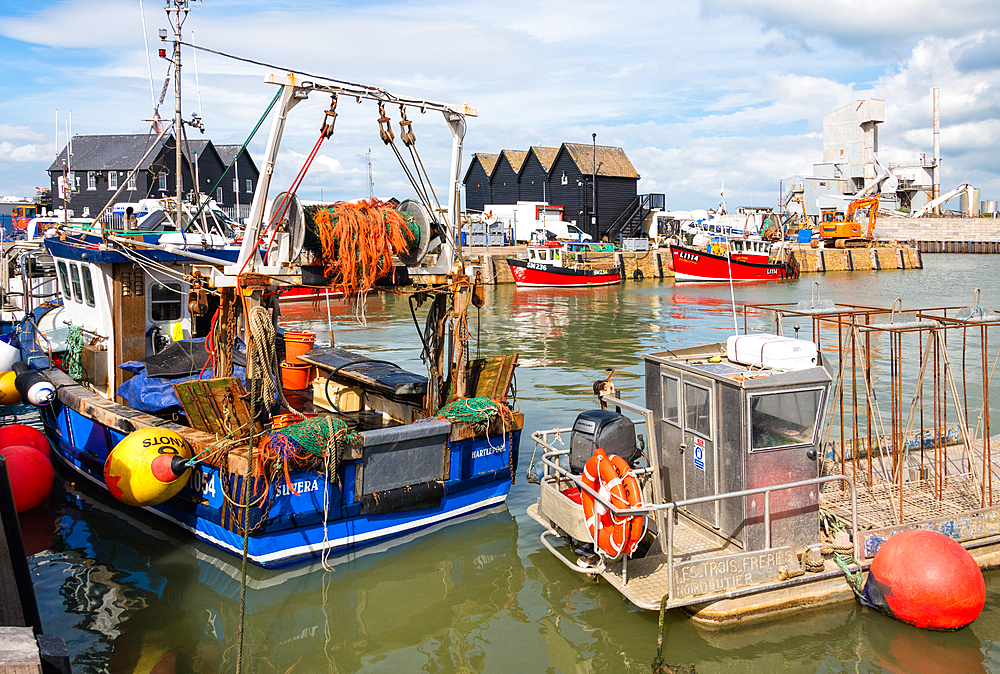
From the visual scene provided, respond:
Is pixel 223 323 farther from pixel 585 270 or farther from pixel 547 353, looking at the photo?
pixel 585 270

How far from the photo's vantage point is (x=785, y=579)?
712 centimetres

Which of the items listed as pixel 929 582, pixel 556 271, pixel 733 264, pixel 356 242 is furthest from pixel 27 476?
pixel 733 264

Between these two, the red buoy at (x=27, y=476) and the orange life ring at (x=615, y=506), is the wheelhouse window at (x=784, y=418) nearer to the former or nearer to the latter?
the orange life ring at (x=615, y=506)

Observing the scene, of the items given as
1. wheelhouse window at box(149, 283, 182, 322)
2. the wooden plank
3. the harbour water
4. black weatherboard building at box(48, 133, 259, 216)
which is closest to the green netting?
the harbour water

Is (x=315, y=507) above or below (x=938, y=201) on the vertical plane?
below

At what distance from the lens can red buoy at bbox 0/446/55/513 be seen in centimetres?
1000

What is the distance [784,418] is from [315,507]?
4854 millimetres

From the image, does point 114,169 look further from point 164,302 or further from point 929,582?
point 929,582

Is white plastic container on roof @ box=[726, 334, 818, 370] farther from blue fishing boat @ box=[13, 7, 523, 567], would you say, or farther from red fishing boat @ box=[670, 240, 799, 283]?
red fishing boat @ box=[670, 240, 799, 283]

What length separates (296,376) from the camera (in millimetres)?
11977

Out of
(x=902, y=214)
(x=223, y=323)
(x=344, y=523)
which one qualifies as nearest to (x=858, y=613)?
(x=344, y=523)

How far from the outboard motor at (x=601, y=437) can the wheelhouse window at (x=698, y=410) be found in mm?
645

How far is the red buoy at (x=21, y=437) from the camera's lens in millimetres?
11094

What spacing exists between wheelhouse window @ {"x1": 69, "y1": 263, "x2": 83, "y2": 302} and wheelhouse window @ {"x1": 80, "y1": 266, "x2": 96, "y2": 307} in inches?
12.9
